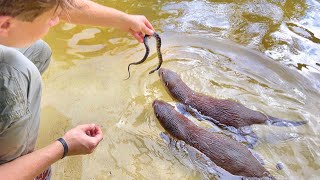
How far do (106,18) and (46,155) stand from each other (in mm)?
906

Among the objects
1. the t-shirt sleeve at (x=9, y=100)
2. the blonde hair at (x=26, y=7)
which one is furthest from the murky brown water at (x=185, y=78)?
the blonde hair at (x=26, y=7)

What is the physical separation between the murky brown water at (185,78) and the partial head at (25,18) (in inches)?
39.2

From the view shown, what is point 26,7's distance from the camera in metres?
1.43

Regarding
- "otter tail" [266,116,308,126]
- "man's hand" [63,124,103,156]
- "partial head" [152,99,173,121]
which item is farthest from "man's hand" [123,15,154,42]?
"otter tail" [266,116,308,126]

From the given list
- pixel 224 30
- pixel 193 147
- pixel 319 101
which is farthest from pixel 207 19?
pixel 193 147

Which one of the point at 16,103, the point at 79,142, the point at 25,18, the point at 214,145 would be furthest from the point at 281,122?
the point at 25,18

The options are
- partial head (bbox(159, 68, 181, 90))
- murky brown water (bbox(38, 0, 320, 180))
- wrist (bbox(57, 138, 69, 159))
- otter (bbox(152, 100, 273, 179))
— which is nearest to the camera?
wrist (bbox(57, 138, 69, 159))

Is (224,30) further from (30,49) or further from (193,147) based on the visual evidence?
(30,49)

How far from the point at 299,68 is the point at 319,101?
14.9 inches

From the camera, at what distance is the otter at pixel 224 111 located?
8.77 ft

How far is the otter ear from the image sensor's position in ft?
4.77

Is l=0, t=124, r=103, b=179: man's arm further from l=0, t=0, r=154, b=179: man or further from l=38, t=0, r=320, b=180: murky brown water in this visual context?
l=38, t=0, r=320, b=180: murky brown water

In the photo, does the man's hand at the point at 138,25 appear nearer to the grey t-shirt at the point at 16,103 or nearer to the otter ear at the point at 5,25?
the grey t-shirt at the point at 16,103

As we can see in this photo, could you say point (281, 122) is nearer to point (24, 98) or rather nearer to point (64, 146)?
point (64, 146)
